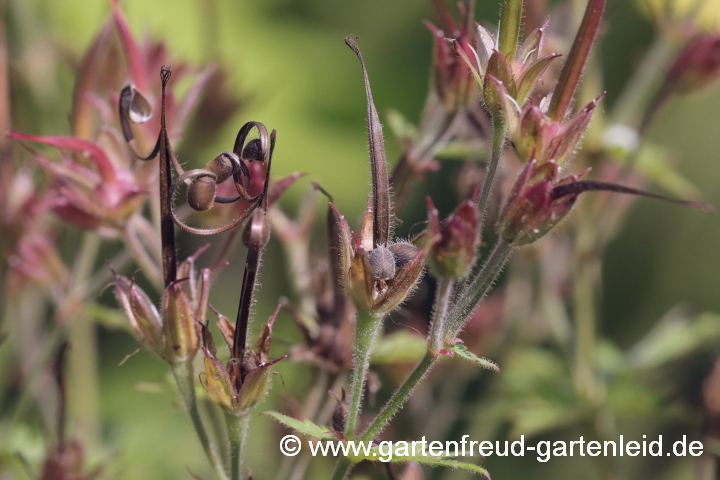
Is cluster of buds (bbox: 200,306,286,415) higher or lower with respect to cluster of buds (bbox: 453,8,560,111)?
lower

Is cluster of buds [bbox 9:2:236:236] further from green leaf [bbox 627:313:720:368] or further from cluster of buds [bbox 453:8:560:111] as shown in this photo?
green leaf [bbox 627:313:720:368]

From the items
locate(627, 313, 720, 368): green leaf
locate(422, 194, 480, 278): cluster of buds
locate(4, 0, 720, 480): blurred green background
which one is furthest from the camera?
locate(4, 0, 720, 480): blurred green background

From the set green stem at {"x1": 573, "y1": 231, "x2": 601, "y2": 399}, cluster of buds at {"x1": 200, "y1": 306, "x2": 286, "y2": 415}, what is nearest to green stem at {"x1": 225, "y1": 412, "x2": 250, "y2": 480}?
cluster of buds at {"x1": 200, "y1": 306, "x2": 286, "y2": 415}

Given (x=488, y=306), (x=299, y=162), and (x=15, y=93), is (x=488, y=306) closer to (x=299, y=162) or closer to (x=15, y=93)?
(x=15, y=93)

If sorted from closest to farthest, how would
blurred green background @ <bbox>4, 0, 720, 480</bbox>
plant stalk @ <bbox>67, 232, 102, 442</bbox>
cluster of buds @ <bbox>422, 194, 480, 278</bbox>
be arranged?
cluster of buds @ <bbox>422, 194, 480, 278</bbox> → plant stalk @ <bbox>67, 232, 102, 442</bbox> → blurred green background @ <bbox>4, 0, 720, 480</bbox>

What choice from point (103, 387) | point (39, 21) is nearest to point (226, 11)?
point (39, 21)

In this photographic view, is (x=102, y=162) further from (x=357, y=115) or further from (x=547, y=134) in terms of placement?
(x=357, y=115)

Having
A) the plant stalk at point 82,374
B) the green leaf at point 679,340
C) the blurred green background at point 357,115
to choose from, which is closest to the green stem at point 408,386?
the plant stalk at point 82,374

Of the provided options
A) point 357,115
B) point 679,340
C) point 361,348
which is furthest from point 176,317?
point 357,115
